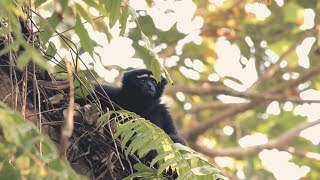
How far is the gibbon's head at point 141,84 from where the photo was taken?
255 inches

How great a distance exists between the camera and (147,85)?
259 inches

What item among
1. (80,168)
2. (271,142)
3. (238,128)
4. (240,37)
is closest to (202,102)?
(238,128)

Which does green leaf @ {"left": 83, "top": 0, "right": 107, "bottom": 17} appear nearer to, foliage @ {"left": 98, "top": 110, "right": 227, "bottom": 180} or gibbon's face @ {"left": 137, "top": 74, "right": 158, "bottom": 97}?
foliage @ {"left": 98, "top": 110, "right": 227, "bottom": 180}

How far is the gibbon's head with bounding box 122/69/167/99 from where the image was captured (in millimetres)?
6484

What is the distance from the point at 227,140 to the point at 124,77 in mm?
4094

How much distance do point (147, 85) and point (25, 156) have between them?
14.7 ft

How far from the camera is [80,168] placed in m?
3.42

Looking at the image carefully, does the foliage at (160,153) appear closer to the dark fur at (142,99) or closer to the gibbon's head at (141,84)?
the dark fur at (142,99)

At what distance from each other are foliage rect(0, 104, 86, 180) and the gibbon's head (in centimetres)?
424

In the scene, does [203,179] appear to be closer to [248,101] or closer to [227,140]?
[248,101]

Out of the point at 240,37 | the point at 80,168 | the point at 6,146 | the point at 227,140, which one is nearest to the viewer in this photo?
the point at 6,146

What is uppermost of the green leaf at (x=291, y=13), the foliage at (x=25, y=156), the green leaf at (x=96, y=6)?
the green leaf at (x=291, y=13)

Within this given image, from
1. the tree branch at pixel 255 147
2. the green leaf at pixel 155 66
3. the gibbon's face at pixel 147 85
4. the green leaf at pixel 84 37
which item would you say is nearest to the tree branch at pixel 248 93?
the tree branch at pixel 255 147

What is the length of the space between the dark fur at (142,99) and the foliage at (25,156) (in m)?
3.94
